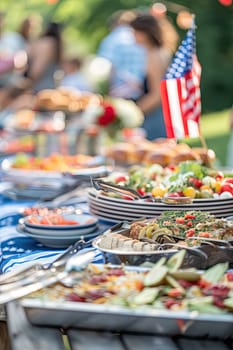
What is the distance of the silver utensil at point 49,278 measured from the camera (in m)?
1.54

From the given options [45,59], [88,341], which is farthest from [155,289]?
[45,59]

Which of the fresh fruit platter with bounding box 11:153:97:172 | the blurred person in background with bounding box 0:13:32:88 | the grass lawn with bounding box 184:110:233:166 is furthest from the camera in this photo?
the grass lawn with bounding box 184:110:233:166

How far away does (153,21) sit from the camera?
5.42 m

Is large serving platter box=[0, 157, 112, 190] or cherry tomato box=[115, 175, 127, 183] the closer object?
cherry tomato box=[115, 175, 127, 183]

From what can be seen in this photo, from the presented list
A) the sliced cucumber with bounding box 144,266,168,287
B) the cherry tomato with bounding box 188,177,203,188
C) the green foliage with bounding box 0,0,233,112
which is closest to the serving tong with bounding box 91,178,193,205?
the cherry tomato with bounding box 188,177,203,188

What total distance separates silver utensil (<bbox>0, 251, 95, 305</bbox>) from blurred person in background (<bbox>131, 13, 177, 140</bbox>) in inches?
151

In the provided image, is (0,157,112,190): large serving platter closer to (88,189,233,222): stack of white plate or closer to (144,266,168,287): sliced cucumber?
(88,189,233,222): stack of white plate

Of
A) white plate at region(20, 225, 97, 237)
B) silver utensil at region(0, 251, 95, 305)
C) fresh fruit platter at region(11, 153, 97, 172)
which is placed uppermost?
silver utensil at region(0, 251, 95, 305)

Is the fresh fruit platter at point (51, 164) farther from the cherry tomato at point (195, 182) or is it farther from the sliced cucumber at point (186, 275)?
the sliced cucumber at point (186, 275)

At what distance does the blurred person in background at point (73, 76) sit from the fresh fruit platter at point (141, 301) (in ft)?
18.8

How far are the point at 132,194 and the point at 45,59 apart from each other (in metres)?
4.61

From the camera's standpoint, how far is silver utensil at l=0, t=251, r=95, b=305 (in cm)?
154

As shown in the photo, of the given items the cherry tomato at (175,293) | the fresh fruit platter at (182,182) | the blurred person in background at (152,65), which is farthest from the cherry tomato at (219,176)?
the blurred person in background at (152,65)

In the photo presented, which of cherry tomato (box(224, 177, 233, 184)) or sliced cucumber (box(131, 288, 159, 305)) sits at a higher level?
sliced cucumber (box(131, 288, 159, 305))
